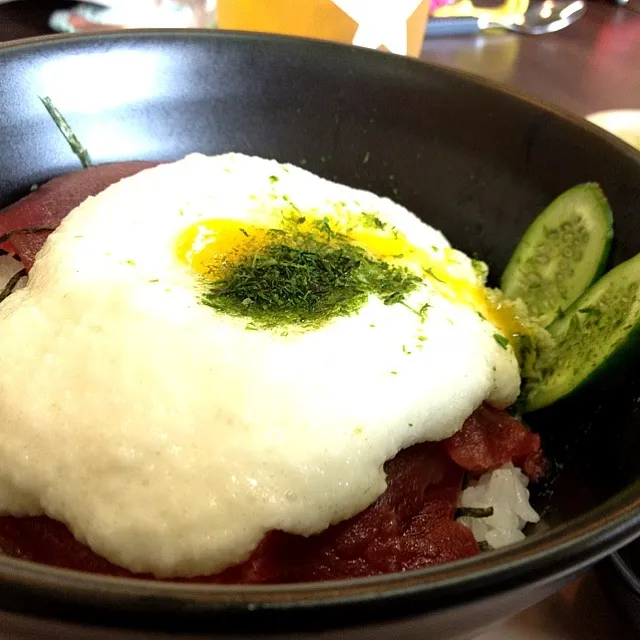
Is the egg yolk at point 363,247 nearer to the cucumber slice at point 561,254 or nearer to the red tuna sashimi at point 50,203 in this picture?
the cucumber slice at point 561,254

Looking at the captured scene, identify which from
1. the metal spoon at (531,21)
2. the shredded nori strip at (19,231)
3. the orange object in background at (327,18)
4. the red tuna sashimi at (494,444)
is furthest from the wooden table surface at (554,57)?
the red tuna sashimi at (494,444)

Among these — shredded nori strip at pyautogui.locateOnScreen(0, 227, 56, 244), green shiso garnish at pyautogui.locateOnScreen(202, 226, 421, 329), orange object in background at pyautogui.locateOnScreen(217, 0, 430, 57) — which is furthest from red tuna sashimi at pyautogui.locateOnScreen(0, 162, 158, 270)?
orange object in background at pyautogui.locateOnScreen(217, 0, 430, 57)

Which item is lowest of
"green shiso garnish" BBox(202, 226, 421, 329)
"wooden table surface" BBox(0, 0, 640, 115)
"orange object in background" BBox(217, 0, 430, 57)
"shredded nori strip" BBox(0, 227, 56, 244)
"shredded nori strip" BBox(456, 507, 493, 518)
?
"shredded nori strip" BBox(456, 507, 493, 518)

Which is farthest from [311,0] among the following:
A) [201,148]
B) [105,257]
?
[105,257]

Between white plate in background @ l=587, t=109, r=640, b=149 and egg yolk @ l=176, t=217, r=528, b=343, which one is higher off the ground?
egg yolk @ l=176, t=217, r=528, b=343

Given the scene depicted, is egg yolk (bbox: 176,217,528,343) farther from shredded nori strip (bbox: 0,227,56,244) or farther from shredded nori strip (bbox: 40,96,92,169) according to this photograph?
shredded nori strip (bbox: 40,96,92,169)

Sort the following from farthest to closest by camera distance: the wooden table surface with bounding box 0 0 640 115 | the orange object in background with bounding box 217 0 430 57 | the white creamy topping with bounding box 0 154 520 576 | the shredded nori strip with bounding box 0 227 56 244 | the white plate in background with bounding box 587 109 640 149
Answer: the wooden table surface with bounding box 0 0 640 115, the white plate in background with bounding box 587 109 640 149, the orange object in background with bounding box 217 0 430 57, the shredded nori strip with bounding box 0 227 56 244, the white creamy topping with bounding box 0 154 520 576

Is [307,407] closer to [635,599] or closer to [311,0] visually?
[635,599]
